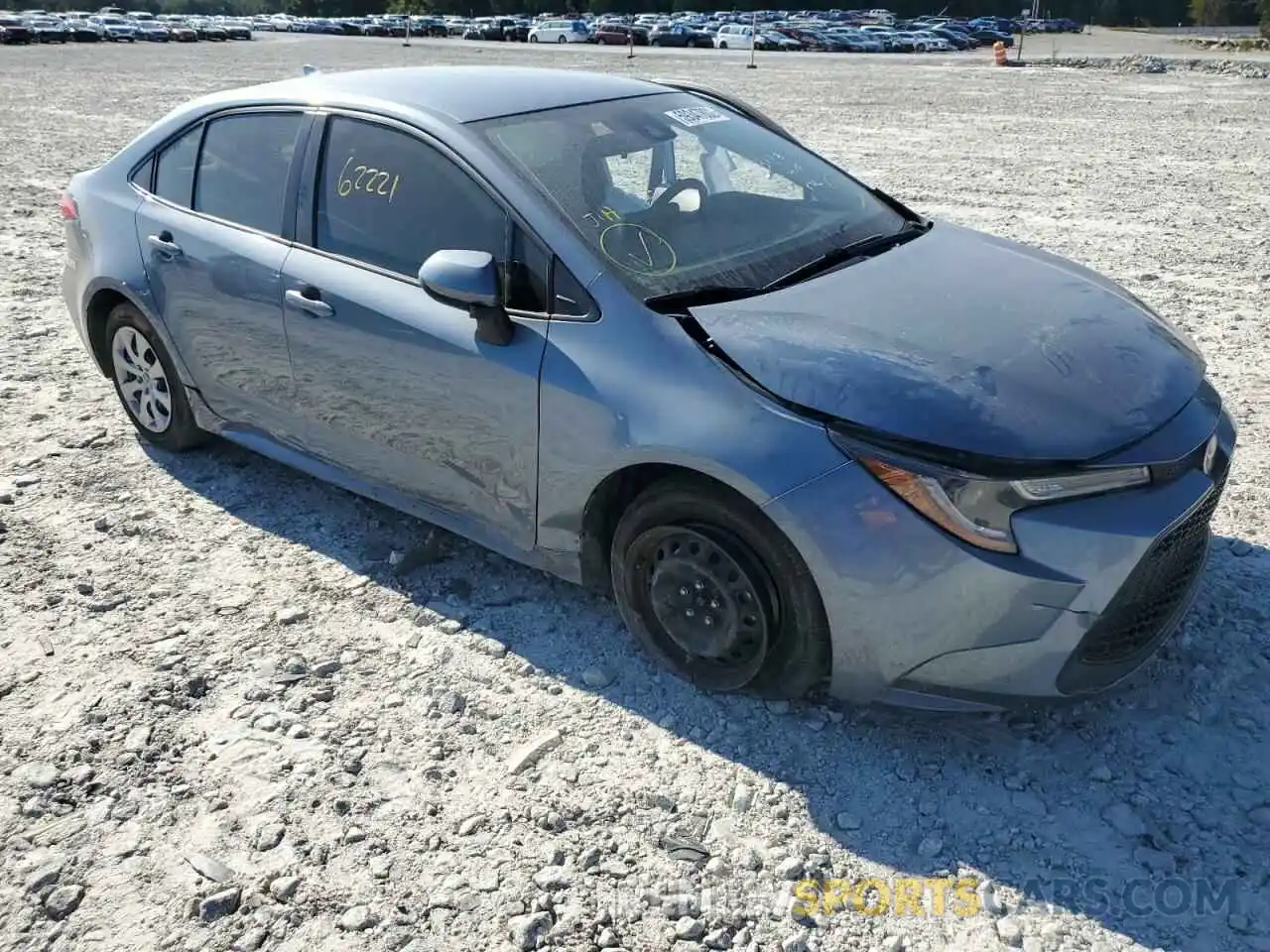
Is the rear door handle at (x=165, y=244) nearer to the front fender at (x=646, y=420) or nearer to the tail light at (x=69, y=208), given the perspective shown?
the tail light at (x=69, y=208)

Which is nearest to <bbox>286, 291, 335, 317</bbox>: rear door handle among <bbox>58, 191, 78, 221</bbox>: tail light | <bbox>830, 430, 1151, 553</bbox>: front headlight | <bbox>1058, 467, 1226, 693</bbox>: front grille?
<bbox>58, 191, 78, 221</bbox>: tail light

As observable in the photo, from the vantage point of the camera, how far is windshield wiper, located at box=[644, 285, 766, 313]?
10.3 feet

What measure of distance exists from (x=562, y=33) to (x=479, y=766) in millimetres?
61276

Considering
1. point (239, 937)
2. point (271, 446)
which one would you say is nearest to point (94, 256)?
point (271, 446)

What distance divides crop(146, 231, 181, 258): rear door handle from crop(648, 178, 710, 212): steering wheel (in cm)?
209

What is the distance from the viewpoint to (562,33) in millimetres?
58688

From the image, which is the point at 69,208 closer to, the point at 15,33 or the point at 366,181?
the point at 366,181

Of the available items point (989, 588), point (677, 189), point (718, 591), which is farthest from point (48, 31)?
point (989, 588)

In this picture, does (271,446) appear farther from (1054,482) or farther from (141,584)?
(1054,482)

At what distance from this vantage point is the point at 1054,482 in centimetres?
269

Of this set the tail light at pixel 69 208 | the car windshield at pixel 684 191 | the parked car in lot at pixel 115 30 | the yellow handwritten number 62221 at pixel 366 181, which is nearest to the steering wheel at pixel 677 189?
the car windshield at pixel 684 191

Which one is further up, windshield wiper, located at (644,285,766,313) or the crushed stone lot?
windshield wiper, located at (644,285,766,313)

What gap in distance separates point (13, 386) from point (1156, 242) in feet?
26.8

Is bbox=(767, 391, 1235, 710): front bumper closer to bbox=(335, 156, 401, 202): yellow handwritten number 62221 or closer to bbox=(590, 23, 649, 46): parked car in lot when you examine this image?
bbox=(335, 156, 401, 202): yellow handwritten number 62221
